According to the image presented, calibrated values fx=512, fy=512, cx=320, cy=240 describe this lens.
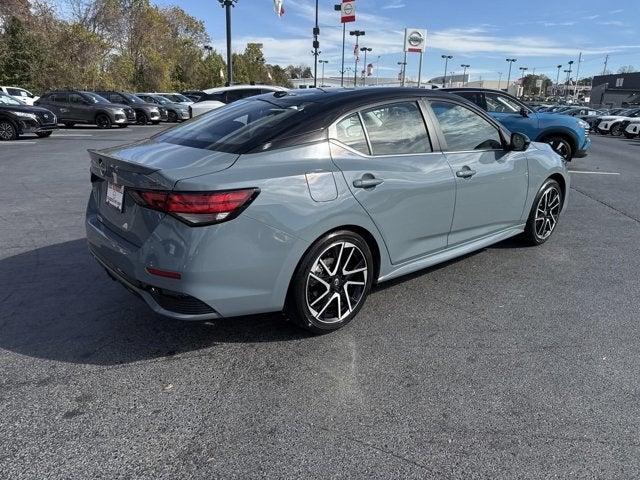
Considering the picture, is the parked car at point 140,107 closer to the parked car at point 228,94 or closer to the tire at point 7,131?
the tire at point 7,131

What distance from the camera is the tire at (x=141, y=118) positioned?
26797mm

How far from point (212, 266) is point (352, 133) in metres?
1.39

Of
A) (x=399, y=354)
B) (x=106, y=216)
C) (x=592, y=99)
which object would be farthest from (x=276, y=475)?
(x=592, y=99)

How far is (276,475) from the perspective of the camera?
2279mm

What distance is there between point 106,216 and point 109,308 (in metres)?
0.84

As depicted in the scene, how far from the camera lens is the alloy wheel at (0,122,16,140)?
15.9 m

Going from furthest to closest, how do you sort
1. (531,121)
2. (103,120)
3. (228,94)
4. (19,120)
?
(103,120) < (228,94) < (19,120) < (531,121)

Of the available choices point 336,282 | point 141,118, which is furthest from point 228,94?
point 336,282

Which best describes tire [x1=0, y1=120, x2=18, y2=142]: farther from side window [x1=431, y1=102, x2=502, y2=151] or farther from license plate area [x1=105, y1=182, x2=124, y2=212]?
side window [x1=431, y1=102, x2=502, y2=151]

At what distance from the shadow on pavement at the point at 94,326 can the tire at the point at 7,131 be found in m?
13.9

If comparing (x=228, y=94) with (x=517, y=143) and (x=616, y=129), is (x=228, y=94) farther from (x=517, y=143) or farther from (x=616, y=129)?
(x=616, y=129)

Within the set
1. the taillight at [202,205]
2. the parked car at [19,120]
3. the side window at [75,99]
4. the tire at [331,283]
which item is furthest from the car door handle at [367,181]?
the side window at [75,99]

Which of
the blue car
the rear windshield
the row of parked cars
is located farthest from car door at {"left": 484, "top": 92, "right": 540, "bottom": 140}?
the rear windshield

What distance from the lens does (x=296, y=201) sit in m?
3.09
